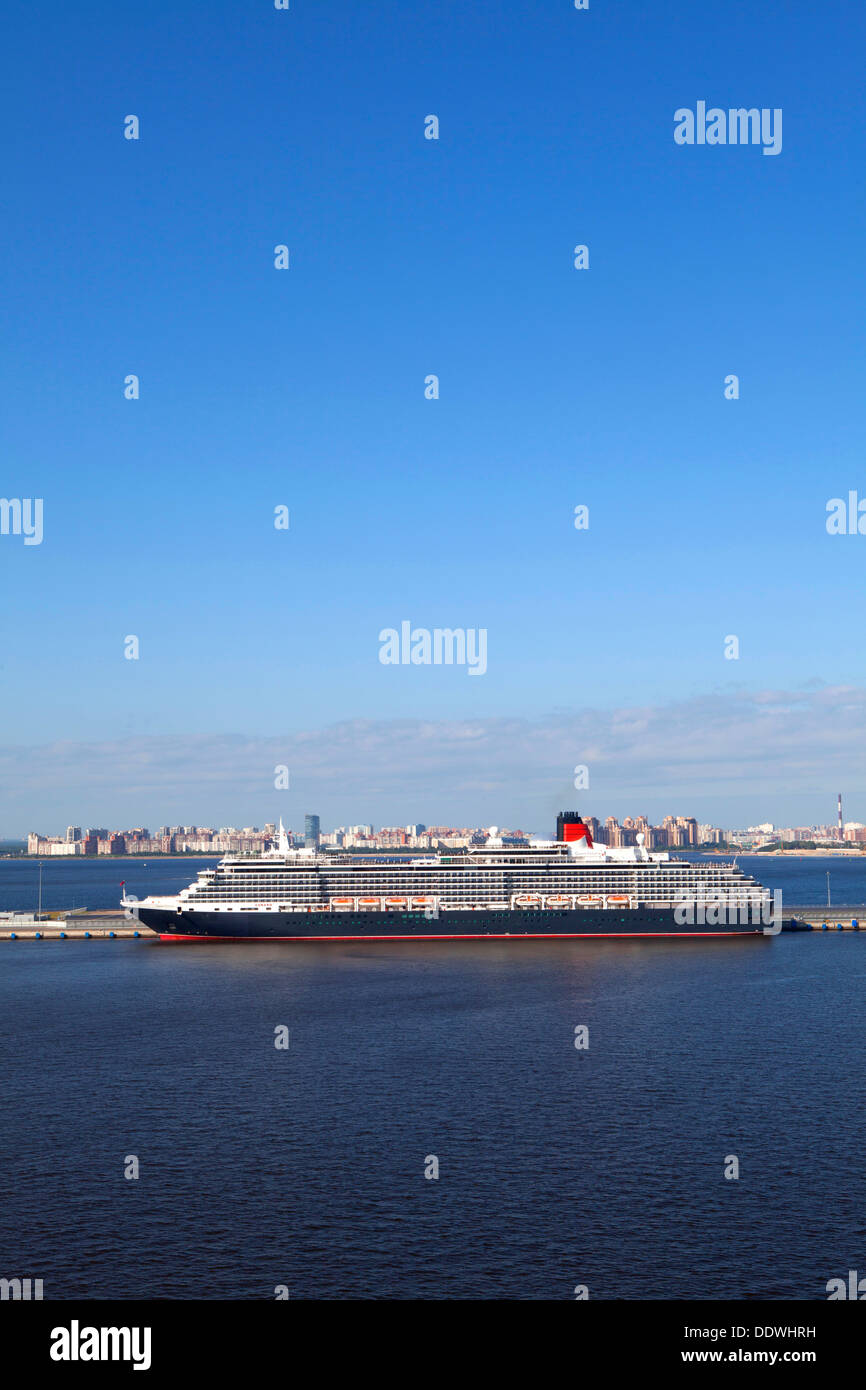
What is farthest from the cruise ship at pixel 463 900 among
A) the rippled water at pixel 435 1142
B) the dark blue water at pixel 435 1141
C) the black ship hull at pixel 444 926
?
the rippled water at pixel 435 1142

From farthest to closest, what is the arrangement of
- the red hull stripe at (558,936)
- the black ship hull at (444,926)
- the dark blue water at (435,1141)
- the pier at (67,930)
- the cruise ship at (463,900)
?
1. the pier at (67,930)
2. the red hull stripe at (558,936)
3. the cruise ship at (463,900)
4. the black ship hull at (444,926)
5. the dark blue water at (435,1141)

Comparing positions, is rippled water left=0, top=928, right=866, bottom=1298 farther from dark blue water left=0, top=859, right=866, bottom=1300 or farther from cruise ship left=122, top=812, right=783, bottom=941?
cruise ship left=122, top=812, right=783, bottom=941

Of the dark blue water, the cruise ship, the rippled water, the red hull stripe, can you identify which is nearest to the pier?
the cruise ship

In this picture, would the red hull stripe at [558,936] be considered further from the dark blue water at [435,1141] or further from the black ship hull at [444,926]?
the dark blue water at [435,1141]

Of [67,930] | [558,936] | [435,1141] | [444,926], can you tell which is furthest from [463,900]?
[435,1141]

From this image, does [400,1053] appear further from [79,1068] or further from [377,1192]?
[377,1192]

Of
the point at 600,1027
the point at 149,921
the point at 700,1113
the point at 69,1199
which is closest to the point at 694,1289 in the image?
the point at 700,1113

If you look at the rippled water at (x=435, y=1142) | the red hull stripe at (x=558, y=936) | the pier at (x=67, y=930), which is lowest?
the red hull stripe at (x=558, y=936)
